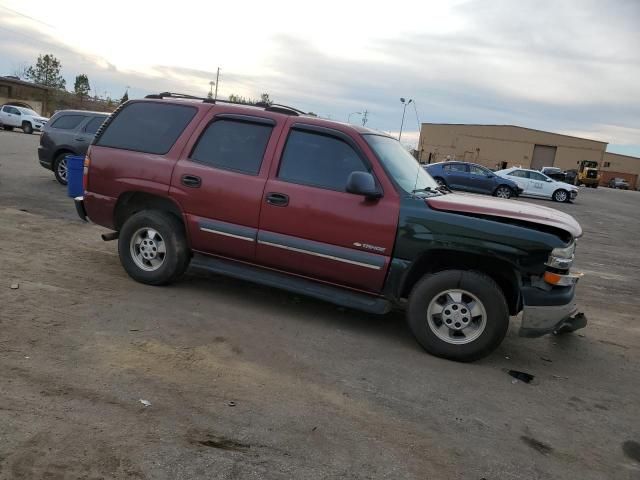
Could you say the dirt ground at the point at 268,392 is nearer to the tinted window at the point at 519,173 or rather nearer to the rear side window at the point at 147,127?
the rear side window at the point at 147,127

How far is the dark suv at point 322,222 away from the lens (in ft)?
14.9

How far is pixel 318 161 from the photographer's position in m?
5.09

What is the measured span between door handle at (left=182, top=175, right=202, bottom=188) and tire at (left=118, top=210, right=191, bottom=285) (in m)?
0.44

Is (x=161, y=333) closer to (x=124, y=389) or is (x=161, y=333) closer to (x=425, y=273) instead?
(x=124, y=389)

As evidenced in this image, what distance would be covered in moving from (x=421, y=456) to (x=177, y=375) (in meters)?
1.75

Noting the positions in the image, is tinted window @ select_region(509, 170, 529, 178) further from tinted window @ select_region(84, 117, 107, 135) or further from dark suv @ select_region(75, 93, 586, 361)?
dark suv @ select_region(75, 93, 586, 361)

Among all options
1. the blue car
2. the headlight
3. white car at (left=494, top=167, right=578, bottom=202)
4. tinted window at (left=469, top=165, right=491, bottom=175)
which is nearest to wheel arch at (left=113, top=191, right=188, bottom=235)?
the headlight

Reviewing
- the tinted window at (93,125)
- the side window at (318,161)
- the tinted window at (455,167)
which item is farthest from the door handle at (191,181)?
the tinted window at (455,167)

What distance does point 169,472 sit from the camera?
2.78 m

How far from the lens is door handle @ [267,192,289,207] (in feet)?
16.5

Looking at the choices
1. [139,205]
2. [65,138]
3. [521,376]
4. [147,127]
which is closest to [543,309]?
[521,376]

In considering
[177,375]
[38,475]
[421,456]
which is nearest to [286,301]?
[177,375]

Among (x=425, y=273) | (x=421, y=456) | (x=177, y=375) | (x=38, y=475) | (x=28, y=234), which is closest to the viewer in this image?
(x=38, y=475)

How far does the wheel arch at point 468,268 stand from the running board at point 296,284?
30 centimetres
